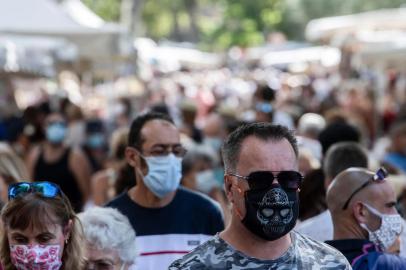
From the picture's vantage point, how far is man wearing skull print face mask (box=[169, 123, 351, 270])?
352 centimetres

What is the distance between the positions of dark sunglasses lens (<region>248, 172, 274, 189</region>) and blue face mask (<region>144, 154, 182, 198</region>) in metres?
2.15

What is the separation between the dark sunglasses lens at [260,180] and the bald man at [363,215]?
1127mm

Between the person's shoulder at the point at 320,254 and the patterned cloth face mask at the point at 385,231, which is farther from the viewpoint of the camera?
the patterned cloth face mask at the point at 385,231

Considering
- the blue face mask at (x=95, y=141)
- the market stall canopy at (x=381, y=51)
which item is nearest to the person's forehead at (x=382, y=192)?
the blue face mask at (x=95, y=141)

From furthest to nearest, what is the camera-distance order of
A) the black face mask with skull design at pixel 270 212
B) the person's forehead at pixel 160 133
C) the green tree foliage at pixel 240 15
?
the green tree foliage at pixel 240 15
the person's forehead at pixel 160 133
the black face mask with skull design at pixel 270 212

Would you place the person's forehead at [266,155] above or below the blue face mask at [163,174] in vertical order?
above

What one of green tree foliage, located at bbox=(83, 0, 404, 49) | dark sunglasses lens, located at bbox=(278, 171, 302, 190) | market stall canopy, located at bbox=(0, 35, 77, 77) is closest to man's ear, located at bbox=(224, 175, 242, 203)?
dark sunglasses lens, located at bbox=(278, 171, 302, 190)

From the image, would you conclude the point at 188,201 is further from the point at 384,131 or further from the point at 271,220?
the point at 384,131

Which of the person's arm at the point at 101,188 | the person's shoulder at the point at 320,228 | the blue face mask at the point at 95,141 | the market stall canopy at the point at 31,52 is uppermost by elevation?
the person's shoulder at the point at 320,228

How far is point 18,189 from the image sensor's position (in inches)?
172

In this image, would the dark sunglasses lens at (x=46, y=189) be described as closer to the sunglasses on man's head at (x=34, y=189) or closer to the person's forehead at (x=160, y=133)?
the sunglasses on man's head at (x=34, y=189)

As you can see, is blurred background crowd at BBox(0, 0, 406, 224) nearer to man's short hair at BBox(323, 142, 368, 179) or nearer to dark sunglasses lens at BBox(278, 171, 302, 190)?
man's short hair at BBox(323, 142, 368, 179)

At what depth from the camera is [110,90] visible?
24.5 m

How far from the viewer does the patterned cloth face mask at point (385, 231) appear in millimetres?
4633
